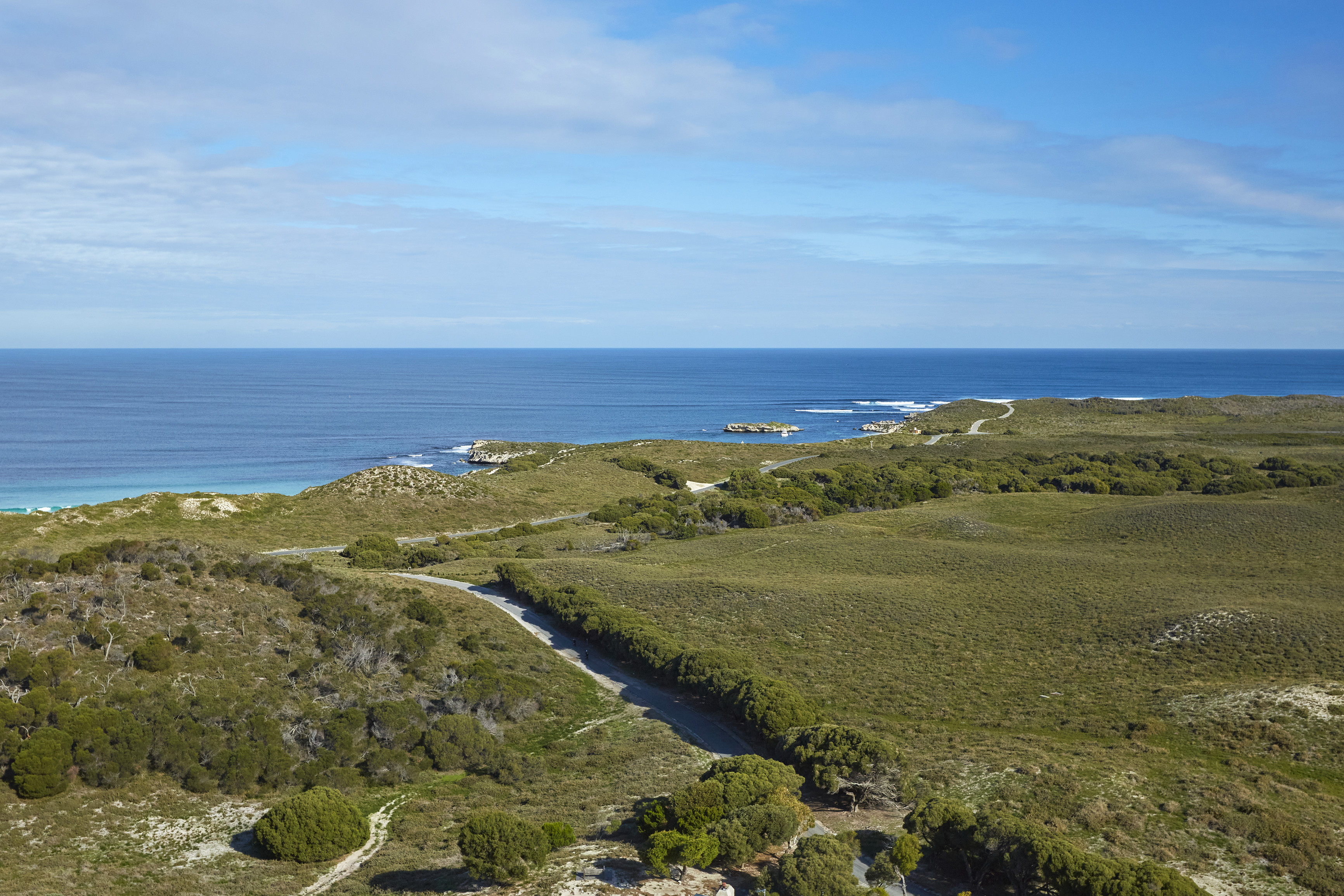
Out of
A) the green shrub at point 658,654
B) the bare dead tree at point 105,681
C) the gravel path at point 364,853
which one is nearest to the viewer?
the gravel path at point 364,853

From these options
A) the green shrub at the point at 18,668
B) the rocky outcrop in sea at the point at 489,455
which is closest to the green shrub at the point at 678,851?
the green shrub at the point at 18,668

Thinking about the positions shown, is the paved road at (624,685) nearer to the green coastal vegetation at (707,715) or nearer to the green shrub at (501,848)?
the green coastal vegetation at (707,715)

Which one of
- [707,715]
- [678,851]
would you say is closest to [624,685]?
[707,715]

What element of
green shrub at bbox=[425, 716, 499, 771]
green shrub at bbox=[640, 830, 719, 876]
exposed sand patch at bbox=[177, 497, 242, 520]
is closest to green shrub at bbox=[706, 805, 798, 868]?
green shrub at bbox=[640, 830, 719, 876]

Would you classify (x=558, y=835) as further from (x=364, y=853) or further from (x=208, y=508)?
(x=208, y=508)

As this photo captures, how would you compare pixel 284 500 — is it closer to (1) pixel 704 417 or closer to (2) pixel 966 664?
(2) pixel 966 664

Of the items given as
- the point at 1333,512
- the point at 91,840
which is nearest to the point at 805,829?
the point at 91,840
